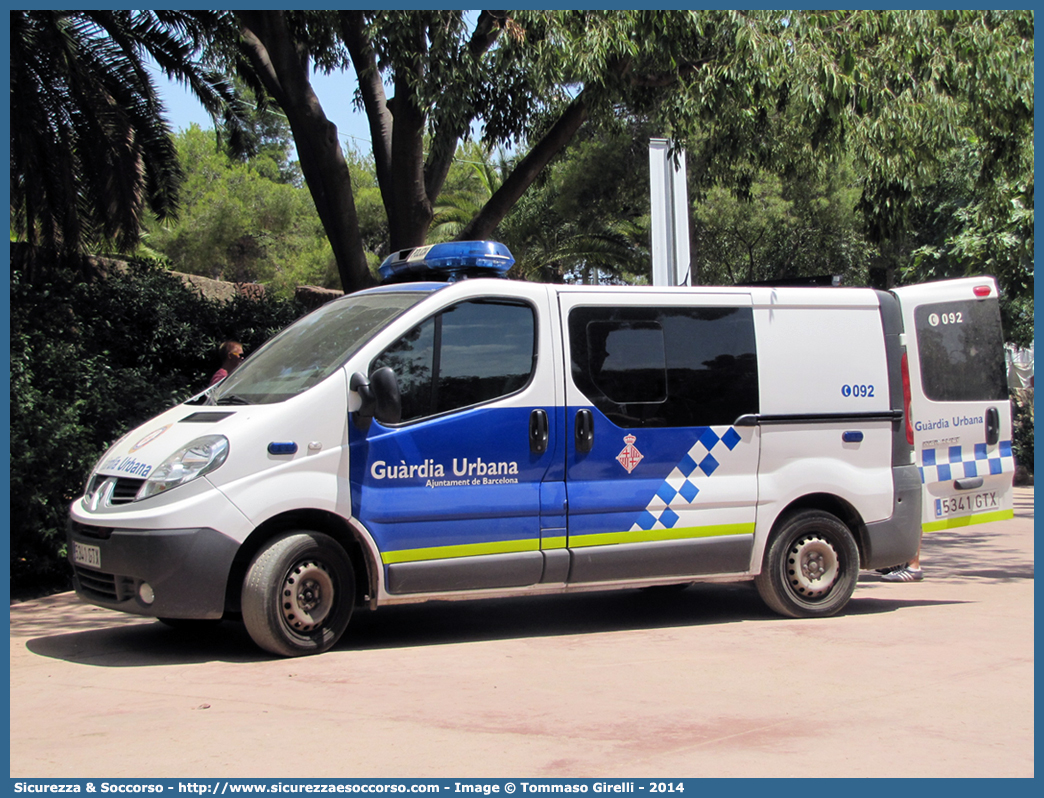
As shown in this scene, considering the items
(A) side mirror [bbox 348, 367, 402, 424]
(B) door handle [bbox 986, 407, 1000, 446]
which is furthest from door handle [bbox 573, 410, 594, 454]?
(B) door handle [bbox 986, 407, 1000, 446]

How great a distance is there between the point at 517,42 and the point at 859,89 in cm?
327

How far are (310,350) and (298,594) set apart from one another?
1.54 m

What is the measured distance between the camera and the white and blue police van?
20.9ft

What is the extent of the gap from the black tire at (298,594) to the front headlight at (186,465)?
0.58m

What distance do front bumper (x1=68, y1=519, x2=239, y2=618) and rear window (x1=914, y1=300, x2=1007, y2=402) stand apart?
5141mm

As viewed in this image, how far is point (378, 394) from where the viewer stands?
649cm

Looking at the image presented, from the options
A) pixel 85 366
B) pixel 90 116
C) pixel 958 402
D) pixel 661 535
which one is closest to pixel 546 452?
pixel 661 535

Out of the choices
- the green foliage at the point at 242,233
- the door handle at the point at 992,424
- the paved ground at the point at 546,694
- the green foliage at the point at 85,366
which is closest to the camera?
the paved ground at the point at 546,694

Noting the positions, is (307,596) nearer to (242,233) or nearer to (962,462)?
(962,462)

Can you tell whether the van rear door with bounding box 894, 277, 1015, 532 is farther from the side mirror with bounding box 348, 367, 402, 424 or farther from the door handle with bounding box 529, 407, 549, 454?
the side mirror with bounding box 348, 367, 402, 424

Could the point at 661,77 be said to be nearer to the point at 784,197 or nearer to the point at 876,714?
the point at 876,714

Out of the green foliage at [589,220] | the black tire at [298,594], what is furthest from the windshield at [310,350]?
the green foliage at [589,220]

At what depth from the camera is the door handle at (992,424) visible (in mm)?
8438

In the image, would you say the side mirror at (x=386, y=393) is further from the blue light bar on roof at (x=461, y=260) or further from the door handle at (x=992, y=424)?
the door handle at (x=992, y=424)
